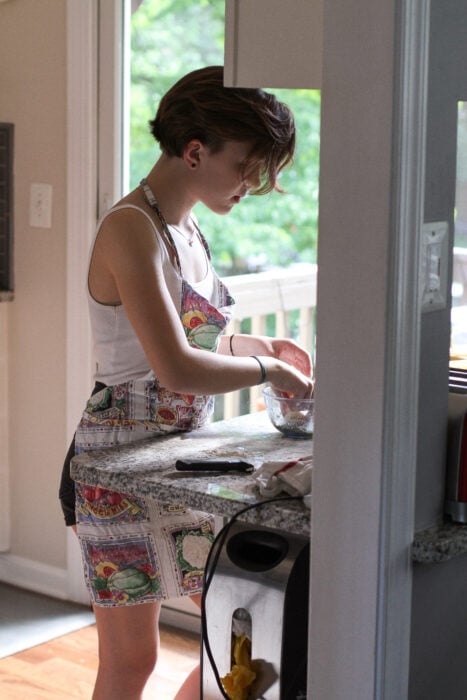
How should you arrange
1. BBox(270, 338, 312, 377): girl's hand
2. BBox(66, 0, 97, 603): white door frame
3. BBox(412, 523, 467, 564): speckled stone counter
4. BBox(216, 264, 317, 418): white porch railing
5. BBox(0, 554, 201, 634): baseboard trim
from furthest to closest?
1. BBox(216, 264, 317, 418): white porch railing
2. BBox(0, 554, 201, 634): baseboard trim
3. BBox(66, 0, 97, 603): white door frame
4. BBox(270, 338, 312, 377): girl's hand
5. BBox(412, 523, 467, 564): speckled stone counter

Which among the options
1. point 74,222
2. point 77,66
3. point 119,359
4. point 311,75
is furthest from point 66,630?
point 311,75

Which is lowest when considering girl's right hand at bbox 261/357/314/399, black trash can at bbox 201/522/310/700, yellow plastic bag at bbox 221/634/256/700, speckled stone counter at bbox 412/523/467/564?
yellow plastic bag at bbox 221/634/256/700

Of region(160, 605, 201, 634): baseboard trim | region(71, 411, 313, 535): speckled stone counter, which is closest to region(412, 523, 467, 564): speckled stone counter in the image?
→ region(71, 411, 313, 535): speckled stone counter

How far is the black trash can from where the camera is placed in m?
1.52

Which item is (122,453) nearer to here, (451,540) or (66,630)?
(451,540)

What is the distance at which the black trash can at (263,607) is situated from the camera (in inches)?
59.9

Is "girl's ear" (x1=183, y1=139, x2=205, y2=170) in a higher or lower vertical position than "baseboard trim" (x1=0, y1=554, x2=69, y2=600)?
higher

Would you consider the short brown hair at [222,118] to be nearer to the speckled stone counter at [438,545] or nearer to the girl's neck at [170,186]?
the girl's neck at [170,186]

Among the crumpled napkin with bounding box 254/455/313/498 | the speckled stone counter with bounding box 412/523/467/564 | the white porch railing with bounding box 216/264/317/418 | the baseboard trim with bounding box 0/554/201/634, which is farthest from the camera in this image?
the white porch railing with bounding box 216/264/317/418

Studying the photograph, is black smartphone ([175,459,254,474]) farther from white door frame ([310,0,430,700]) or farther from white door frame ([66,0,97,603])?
white door frame ([66,0,97,603])

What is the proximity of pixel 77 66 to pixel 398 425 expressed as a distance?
6.50 ft

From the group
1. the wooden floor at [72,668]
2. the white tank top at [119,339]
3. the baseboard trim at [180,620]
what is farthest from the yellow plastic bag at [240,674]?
the baseboard trim at [180,620]

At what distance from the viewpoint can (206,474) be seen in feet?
5.30

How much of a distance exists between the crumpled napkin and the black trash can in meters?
0.09
